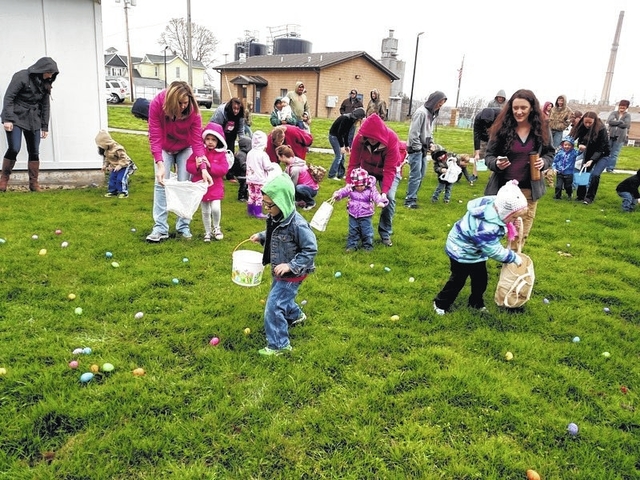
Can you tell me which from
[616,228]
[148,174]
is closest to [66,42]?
[148,174]

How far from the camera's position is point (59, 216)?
6.32m

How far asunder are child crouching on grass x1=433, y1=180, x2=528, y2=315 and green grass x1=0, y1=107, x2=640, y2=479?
1.04 ft

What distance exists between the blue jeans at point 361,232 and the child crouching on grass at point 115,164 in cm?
410

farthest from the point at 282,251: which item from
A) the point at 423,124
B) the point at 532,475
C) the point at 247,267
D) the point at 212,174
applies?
the point at 423,124

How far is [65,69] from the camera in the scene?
25.6 feet

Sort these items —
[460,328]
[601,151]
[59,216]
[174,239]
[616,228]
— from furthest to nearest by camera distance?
[601,151] < [616,228] < [59,216] < [174,239] < [460,328]

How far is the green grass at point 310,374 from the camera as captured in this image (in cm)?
251

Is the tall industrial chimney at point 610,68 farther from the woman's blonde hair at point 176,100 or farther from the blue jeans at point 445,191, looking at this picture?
the woman's blonde hair at point 176,100

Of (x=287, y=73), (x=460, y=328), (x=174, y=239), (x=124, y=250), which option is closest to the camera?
(x=460, y=328)

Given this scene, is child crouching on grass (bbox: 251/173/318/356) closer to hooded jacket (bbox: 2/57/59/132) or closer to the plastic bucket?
the plastic bucket

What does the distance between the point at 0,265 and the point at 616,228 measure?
8.31 meters

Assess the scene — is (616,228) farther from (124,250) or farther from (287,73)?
(287,73)

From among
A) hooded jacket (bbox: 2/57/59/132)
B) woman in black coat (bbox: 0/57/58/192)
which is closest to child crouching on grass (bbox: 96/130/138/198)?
woman in black coat (bbox: 0/57/58/192)

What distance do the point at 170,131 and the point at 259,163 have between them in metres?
1.53
